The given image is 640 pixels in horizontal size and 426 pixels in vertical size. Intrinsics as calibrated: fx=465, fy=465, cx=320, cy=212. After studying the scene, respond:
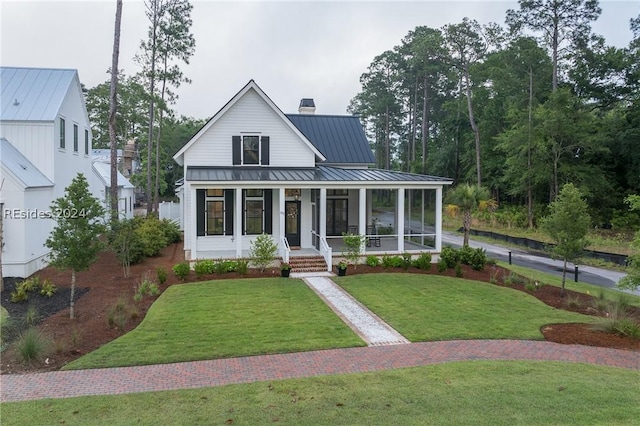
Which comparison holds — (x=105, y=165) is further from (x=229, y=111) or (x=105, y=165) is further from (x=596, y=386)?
(x=596, y=386)

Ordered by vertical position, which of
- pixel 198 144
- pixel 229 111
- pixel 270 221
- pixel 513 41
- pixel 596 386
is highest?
pixel 513 41

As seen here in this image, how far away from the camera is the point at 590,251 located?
24719mm

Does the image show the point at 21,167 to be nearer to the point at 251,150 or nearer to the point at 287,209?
the point at 251,150

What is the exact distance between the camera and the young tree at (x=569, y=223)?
14672mm

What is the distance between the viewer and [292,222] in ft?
67.9

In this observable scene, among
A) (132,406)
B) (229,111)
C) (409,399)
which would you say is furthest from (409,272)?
(132,406)

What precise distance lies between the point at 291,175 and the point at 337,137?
22.0ft

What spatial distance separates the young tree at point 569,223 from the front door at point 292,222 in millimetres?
9961

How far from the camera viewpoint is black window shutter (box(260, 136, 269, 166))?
20500mm

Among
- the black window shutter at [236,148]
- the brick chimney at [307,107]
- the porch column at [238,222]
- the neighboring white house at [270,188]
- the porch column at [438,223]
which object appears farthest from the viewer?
the brick chimney at [307,107]

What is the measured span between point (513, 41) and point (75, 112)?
3308 cm

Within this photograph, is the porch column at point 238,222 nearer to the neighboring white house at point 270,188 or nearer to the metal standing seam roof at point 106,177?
the neighboring white house at point 270,188

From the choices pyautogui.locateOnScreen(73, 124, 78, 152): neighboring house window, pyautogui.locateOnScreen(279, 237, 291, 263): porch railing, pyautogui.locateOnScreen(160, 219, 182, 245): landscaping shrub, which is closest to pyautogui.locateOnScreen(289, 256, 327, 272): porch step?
pyautogui.locateOnScreen(279, 237, 291, 263): porch railing

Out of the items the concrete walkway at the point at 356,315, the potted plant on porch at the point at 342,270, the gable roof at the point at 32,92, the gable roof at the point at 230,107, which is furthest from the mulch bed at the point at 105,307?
the gable roof at the point at 32,92
